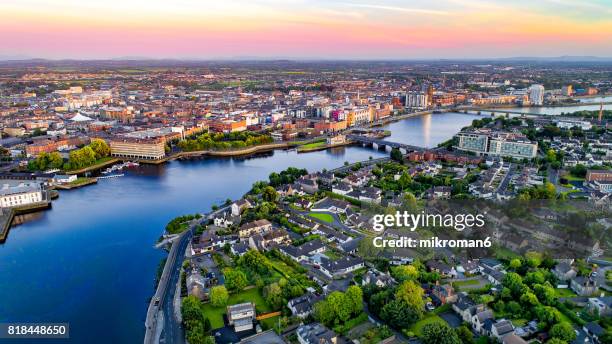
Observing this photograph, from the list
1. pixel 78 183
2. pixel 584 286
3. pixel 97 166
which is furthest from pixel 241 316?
pixel 97 166

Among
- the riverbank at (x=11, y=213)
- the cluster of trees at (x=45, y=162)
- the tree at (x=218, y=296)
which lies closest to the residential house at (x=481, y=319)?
the tree at (x=218, y=296)

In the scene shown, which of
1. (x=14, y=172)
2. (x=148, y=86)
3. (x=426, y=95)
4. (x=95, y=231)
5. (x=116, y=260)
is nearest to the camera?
(x=116, y=260)

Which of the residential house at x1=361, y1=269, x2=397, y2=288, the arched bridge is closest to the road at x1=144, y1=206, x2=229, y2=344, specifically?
the residential house at x1=361, y1=269, x2=397, y2=288

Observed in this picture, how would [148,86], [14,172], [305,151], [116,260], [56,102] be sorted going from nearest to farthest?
[116,260], [14,172], [305,151], [56,102], [148,86]

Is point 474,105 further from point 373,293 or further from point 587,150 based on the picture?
point 373,293

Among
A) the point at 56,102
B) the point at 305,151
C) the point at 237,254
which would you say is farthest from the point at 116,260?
the point at 56,102

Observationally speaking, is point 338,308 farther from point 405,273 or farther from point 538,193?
point 538,193

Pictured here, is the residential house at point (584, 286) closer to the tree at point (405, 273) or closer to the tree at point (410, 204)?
the tree at point (405, 273)

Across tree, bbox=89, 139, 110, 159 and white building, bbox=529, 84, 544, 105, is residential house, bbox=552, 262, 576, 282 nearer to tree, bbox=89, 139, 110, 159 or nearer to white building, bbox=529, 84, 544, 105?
tree, bbox=89, 139, 110, 159
